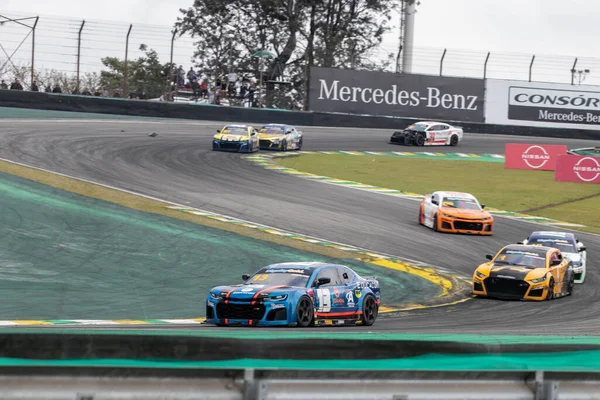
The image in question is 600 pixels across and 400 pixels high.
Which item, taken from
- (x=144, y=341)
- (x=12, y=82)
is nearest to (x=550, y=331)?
(x=144, y=341)

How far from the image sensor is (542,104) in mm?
46469

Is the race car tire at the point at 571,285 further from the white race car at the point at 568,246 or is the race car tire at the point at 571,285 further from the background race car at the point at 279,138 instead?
the background race car at the point at 279,138

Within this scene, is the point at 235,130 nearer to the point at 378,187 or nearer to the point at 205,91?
the point at 378,187

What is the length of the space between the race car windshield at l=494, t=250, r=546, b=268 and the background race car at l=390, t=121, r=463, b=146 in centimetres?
2399

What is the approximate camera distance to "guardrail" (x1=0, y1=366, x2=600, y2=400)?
4574 mm

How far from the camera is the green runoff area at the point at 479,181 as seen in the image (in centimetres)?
3126

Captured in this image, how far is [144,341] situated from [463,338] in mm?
2676

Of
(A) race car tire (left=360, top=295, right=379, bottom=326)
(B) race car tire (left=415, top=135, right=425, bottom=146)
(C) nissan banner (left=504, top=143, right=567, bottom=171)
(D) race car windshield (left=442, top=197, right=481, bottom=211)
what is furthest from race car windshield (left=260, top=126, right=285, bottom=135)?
(A) race car tire (left=360, top=295, right=379, bottom=326)

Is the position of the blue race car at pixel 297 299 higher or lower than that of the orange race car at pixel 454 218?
higher

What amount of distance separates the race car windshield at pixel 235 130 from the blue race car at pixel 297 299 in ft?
75.1

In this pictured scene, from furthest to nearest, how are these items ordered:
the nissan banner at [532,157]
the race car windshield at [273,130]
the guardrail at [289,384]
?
the nissan banner at [532,157], the race car windshield at [273,130], the guardrail at [289,384]


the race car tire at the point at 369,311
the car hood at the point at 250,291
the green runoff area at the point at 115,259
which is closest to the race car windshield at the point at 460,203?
the green runoff area at the point at 115,259

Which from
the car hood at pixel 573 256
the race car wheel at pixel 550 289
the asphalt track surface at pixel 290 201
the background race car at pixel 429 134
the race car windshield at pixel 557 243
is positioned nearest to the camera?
the asphalt track surface at pixel 290 201

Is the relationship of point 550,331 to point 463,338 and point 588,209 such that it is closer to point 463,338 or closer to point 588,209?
point 463,338
